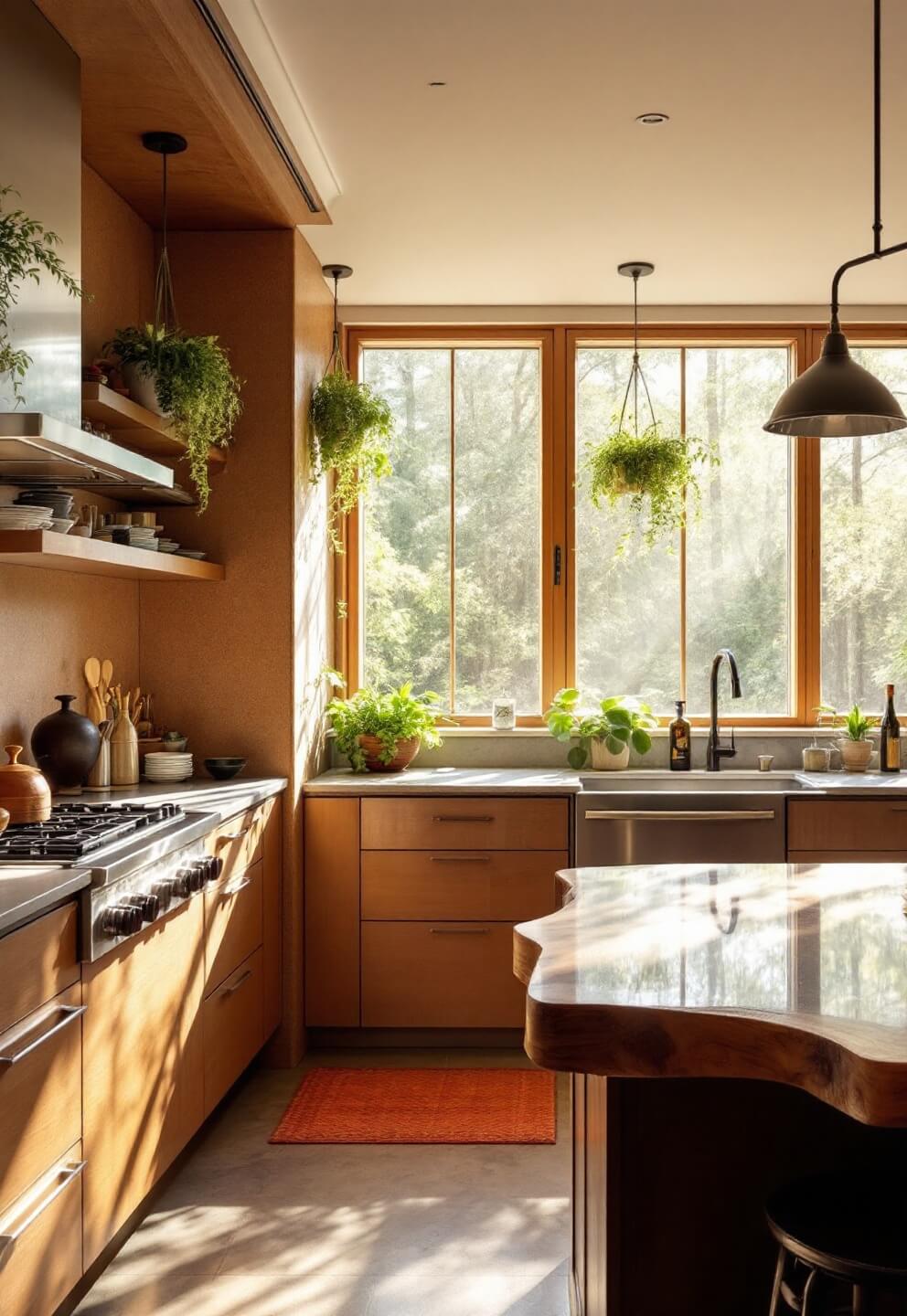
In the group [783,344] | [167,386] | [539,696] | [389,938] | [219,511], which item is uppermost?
[783,344]

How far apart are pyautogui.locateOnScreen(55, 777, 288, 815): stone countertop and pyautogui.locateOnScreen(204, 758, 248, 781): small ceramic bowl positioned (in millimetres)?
28

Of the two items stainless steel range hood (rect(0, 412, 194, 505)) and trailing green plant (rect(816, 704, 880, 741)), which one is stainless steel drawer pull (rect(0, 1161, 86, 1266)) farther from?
trailing green plant (rect(816, 704, 880, 741))

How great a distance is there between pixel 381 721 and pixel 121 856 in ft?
6.83

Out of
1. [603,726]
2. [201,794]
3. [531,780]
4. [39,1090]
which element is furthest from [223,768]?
[39,1090]

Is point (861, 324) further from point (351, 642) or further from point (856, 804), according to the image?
point (351, 642)

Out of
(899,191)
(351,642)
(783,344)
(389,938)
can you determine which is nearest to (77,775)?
(389,938)

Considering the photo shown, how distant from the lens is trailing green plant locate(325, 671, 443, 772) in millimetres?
4527

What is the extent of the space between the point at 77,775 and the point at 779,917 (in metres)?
1.93

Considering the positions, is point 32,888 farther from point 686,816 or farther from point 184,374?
point 686,816

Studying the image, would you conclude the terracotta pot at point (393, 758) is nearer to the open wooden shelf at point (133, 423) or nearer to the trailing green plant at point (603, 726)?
the trailing green plant at point (603, 726)

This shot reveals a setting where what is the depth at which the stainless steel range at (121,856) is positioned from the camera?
2367 mm

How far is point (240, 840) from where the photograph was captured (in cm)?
355

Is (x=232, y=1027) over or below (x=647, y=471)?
below

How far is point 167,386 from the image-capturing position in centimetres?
344
